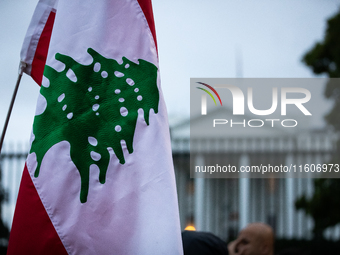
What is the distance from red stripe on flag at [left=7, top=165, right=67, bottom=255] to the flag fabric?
0.57 metres

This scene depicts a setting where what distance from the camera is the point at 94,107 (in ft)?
5.45

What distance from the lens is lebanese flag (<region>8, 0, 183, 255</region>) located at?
59.6 inches

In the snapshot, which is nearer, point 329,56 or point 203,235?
point 203,235

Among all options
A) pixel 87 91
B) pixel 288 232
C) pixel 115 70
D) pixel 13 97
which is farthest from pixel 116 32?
pixel 288 232

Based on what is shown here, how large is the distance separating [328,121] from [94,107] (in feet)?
18.6

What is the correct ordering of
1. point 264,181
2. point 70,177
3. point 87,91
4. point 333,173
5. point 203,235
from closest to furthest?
1. point 70,177
2. point 87,91
3. point 203,235
4. point 333,173
5. point 264,181

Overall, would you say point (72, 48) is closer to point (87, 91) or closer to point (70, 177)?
point (87, 91)

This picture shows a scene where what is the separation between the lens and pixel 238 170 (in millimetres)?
7230

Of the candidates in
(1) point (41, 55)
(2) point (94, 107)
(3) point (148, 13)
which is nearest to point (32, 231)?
(2) point (94, 107)

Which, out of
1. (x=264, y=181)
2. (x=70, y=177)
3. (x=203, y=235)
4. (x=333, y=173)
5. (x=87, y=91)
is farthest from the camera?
(x=264, y=181)

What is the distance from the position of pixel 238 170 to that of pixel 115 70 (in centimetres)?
576

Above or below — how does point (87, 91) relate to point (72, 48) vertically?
below
